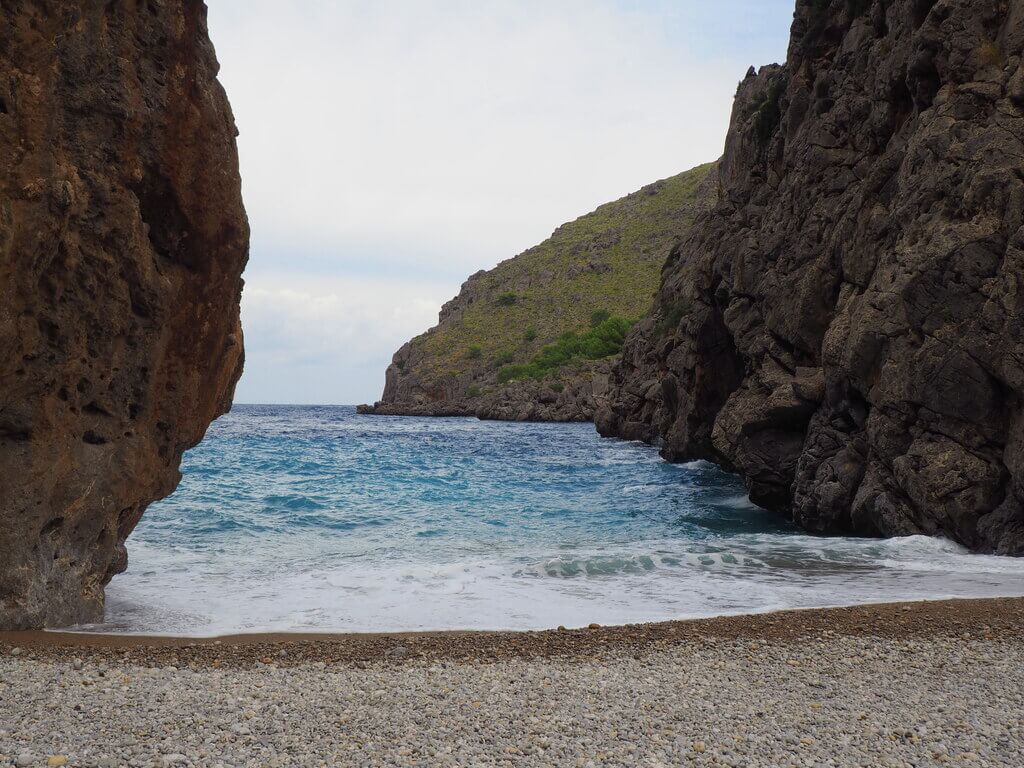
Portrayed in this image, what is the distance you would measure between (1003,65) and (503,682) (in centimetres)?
1694

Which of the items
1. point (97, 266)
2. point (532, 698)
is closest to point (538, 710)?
point (532, 698)

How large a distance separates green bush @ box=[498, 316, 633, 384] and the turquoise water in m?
71.9

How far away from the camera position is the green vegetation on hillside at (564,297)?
10831 centimetres

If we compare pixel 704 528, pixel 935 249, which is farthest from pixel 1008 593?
pixel 704 528

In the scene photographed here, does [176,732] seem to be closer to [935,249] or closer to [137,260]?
[137,260]

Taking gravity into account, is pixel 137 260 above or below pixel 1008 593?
above

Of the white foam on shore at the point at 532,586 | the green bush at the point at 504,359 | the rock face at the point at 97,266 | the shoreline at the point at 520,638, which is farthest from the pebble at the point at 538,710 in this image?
the green bush at the point at 504,359

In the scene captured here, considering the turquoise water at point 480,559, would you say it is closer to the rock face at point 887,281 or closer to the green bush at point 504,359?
the rock face at point 887,281

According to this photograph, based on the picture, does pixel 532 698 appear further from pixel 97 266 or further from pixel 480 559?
pixel 480 559

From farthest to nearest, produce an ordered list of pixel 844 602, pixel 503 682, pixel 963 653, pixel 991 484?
pixel 991 484
pixel 844 602
pixel 963 653
pixel 503 682

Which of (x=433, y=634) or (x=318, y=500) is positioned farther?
(x=318, y=500)

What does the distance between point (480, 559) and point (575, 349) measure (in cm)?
9030

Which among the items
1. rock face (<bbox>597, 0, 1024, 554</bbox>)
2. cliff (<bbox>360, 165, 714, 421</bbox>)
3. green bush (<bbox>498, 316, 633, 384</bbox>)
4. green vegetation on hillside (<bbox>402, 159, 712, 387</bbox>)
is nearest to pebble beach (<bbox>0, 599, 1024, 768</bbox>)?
rock face (<bbox>597, 0, 1024, 554</bbox>)

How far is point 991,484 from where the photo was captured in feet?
48.5
